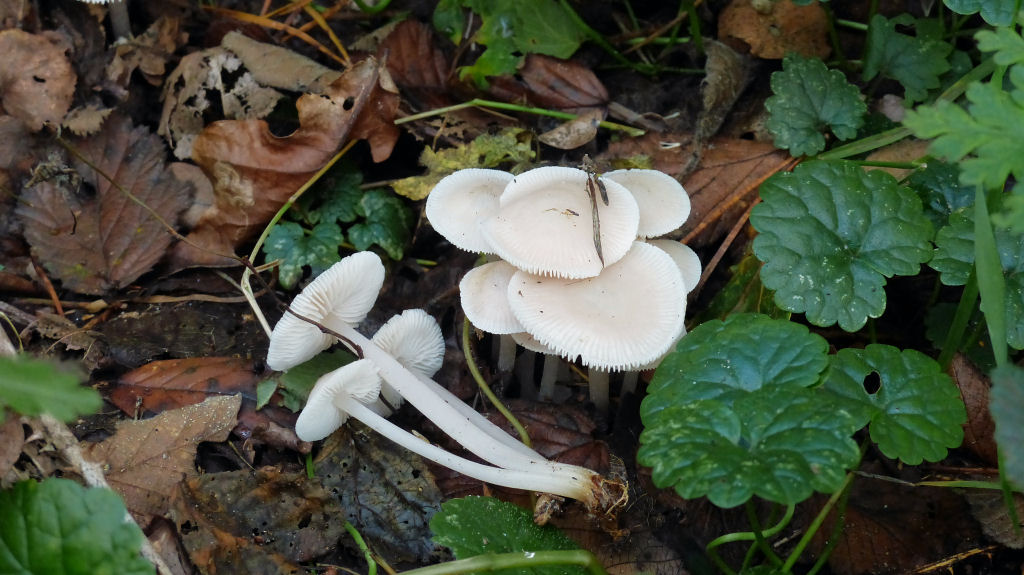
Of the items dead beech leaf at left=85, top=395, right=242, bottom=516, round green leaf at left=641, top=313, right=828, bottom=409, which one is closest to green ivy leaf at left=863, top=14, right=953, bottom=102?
round green leaf at left=641, top=313, right=828, bottom=409

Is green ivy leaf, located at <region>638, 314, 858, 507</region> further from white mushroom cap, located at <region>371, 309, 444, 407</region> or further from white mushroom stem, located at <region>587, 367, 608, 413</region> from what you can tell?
white mushroom cap, located at <region>371, 309, 444, 407</region>

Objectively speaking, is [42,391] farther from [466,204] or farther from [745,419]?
[745,419]

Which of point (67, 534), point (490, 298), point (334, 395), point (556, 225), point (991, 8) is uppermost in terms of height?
point (991, 8)

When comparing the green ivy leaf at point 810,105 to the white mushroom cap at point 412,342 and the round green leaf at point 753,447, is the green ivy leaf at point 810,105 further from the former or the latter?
the white mushroom cap at point 412,342

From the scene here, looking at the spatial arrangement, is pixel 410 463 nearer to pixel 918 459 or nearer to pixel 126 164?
pixel 918 459

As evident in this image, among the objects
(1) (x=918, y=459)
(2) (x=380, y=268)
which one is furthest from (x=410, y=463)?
(1) (x=918, y=459)

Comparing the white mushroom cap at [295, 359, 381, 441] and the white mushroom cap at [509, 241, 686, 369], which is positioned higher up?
the white mushroom cap at [509, 241, 686, 369]

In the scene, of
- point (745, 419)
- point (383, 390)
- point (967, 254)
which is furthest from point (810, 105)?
point (383, 390)
